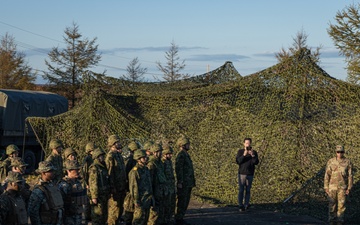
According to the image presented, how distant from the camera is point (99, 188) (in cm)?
979

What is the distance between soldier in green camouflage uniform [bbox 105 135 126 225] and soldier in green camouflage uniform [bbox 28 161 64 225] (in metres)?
3.11

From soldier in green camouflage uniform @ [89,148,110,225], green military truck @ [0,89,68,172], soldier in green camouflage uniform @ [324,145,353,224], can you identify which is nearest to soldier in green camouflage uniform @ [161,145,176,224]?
soldier in green camouflage uniform @ [89,148,110,225]

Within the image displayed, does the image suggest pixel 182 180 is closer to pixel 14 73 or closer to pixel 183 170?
pixel 183 170

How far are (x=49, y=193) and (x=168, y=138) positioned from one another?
8486 mm

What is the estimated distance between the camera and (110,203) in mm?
10625

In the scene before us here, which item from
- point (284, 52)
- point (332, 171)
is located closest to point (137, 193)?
point (332, 171)

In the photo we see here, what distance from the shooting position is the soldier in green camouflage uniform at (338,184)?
11.5 metres

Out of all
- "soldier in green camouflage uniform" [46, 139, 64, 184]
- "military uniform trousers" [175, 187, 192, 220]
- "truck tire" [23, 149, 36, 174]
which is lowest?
"military uniform trousers" [175, 187, 192, 220]

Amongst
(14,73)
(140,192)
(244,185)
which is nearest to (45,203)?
(140,192)

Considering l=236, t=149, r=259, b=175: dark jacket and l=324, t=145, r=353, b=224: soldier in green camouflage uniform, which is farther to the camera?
l=236, t=149, r=259, b=175: dark jacket

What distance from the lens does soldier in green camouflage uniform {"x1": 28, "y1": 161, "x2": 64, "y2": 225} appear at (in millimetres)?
6941

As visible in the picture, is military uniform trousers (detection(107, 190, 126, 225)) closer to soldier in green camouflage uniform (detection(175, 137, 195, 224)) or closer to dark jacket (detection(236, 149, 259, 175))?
soldier in green camouflage uniform (detection(175, 137, 195, 224))

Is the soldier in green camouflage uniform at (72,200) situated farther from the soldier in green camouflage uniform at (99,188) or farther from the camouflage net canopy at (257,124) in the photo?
the camouflage net canopy at (257,124)

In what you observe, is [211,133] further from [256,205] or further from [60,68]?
[60,68]
